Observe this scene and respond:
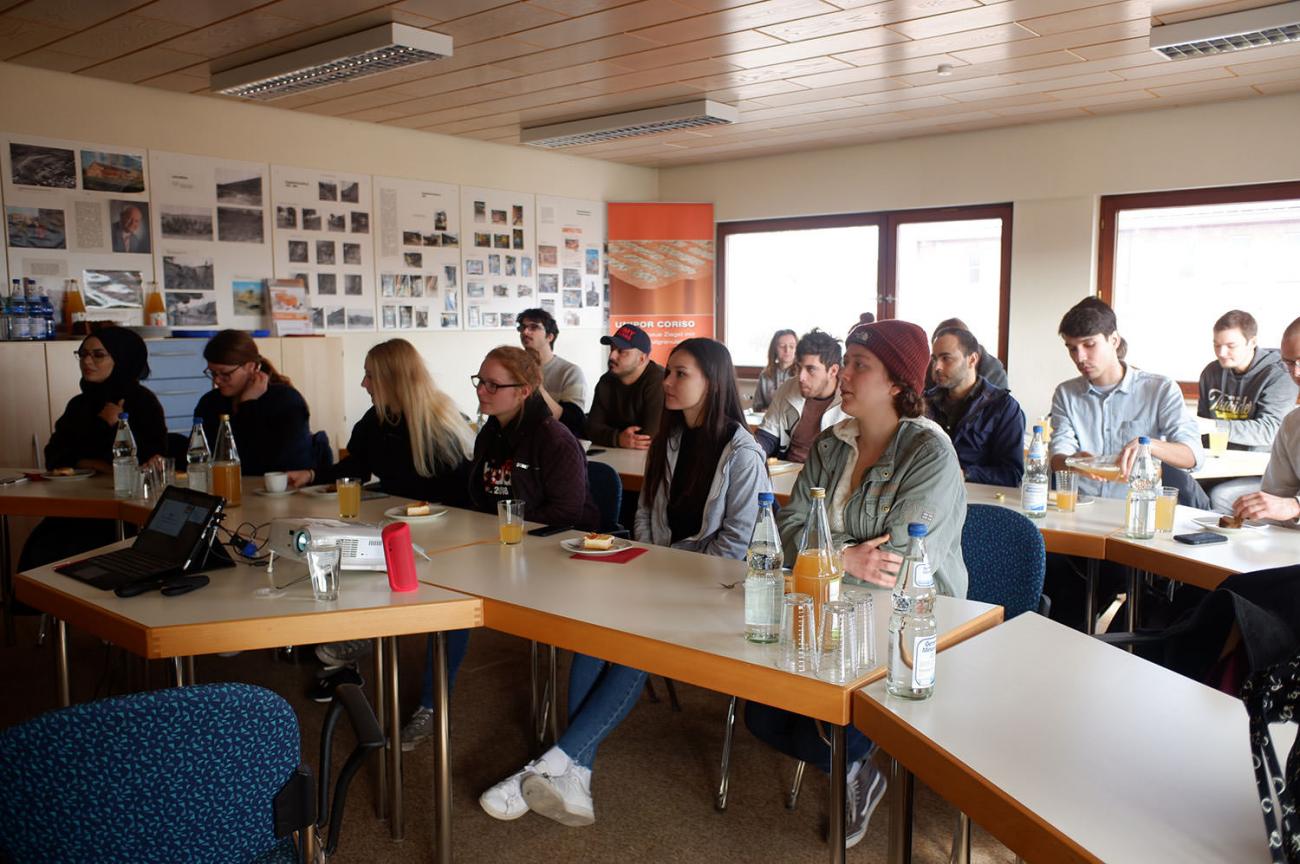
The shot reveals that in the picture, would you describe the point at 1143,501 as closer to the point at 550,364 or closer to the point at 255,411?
the point at 255,411

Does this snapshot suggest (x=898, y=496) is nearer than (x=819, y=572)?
No

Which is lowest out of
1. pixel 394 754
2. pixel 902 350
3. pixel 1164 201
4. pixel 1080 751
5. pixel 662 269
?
pixel 394 754

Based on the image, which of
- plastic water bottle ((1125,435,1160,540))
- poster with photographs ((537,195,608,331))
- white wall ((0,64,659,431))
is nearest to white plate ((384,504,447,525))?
plastic water bottle ((1125,435,1160,540))

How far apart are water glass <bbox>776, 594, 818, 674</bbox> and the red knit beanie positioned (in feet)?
2.83

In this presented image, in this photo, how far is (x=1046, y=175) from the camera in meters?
7.04

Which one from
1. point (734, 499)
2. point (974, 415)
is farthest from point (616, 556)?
point (974, 415)

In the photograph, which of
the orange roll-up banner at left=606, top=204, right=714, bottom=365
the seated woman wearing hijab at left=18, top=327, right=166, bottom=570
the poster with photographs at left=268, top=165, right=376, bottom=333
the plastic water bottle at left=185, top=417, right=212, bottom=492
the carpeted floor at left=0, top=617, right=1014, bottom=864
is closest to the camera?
the carpeted floor at left=0, top=617, right=1014, bottom=864

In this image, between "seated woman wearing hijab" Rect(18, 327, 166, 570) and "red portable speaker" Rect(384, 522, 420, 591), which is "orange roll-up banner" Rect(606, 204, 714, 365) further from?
"red portable speaker" Rect(384, 522, 420, 591)

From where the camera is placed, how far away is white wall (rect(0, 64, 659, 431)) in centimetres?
550

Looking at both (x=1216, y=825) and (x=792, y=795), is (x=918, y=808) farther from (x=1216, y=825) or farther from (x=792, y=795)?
(x=1216, y=825)

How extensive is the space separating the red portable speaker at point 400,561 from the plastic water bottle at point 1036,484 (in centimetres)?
207

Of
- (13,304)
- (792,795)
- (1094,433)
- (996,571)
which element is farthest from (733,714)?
(13,304)

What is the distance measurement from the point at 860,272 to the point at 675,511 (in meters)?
5.48

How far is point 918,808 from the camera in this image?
2818 millimetres
